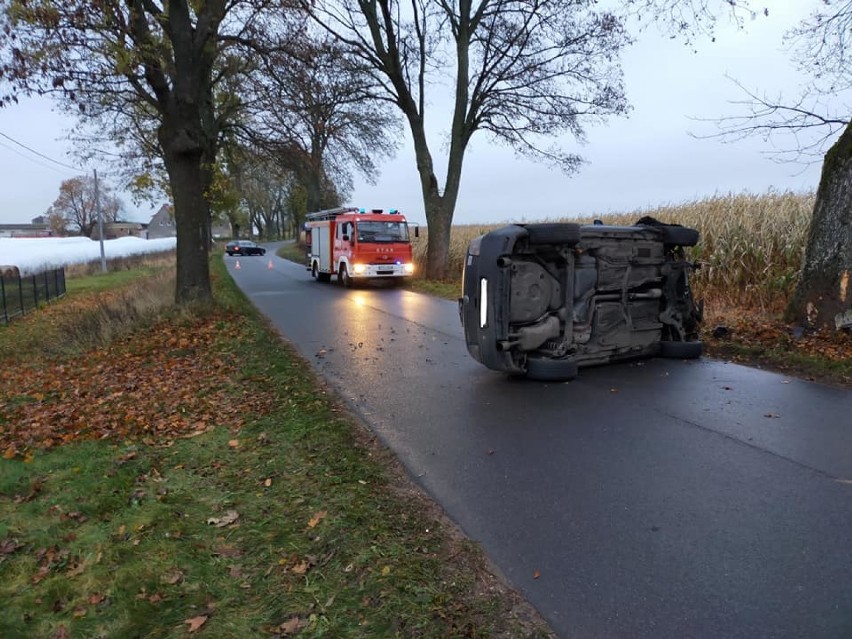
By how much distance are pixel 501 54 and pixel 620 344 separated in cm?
1407

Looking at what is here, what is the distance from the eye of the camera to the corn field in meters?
10.6

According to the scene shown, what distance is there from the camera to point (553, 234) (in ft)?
21.1

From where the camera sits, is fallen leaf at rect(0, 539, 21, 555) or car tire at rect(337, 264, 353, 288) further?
car tire at rect(337, 264, 353, 288)

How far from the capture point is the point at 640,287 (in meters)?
7.44

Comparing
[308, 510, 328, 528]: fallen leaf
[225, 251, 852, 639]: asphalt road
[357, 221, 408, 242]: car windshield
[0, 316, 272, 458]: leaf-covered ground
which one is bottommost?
[0, 316, 272, 458]: leaf-covered ground

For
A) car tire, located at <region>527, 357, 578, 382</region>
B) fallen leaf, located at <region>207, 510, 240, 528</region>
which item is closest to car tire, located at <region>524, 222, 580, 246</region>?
car tire, located at <region>527, 357, 578, 382</region>

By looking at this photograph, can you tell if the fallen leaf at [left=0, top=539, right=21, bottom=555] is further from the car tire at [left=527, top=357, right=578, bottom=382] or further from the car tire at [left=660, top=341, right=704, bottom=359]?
the car tire at [left=660, top=341, right=704, bottom=359]

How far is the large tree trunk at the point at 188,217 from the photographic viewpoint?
12.0 m

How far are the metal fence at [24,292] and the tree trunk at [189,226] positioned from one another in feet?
19.8

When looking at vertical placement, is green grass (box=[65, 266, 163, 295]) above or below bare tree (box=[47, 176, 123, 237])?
below

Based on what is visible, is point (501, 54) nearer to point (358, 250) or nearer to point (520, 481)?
point (358, 250)

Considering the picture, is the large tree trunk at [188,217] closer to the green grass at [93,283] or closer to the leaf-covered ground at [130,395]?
the leaf-covered ground at [130,395]

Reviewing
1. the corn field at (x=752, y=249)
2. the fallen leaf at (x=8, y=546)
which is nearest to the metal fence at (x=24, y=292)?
the fallen leaf at (x=8, y=546)

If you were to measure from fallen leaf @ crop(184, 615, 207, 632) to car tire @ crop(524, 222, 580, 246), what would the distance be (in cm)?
484
